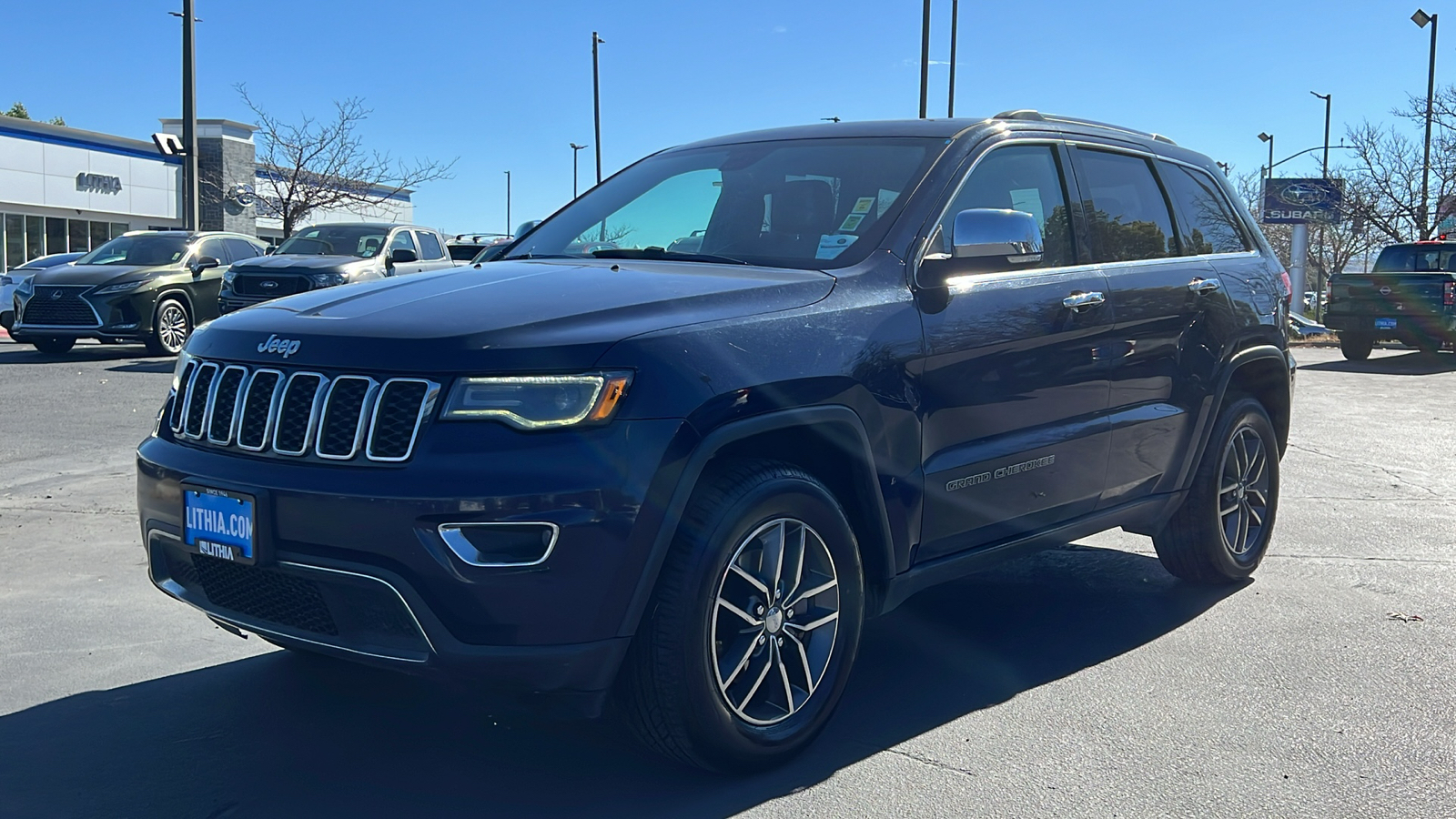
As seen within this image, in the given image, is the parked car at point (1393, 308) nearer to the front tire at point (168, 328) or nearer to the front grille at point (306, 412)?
the front tire at point (168, 328)

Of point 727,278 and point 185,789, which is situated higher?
point 727,278

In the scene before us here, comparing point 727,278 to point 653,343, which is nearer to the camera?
point 653,343

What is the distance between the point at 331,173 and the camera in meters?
35.8

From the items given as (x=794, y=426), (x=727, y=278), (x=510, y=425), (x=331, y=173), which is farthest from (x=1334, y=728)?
(x=331, y=173)

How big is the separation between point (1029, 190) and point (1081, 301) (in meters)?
0.46

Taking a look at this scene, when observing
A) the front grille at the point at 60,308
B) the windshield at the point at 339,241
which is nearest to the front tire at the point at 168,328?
the front grille at the point at 60,308

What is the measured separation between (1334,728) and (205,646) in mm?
3715

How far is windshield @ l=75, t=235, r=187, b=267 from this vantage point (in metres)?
16.9

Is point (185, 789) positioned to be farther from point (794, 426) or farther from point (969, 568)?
point (969, 568)

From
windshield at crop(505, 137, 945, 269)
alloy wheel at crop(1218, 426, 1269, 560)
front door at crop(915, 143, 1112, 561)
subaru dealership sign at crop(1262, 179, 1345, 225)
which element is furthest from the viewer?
subaru dealership sign at crop(1262, 179, 1345, 225)

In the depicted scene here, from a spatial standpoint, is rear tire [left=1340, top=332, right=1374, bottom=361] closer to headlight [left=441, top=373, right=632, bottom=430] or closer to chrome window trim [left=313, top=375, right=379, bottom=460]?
headlight [left=441, top=373, right=632, bottom=430]

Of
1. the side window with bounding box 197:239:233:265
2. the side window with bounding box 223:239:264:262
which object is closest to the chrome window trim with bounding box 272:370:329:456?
the side window with bounding box 197:239:233:265

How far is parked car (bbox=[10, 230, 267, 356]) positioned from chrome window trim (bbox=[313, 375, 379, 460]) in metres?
14.2

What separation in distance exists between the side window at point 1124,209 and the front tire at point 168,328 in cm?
1362
